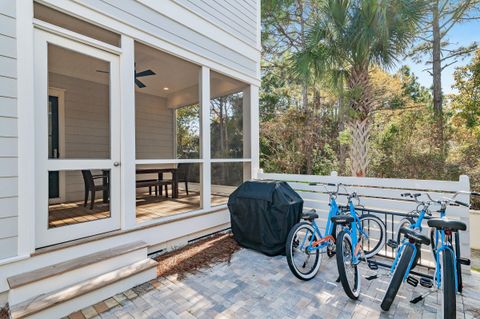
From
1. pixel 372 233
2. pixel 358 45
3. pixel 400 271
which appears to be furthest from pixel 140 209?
pixel 358 45

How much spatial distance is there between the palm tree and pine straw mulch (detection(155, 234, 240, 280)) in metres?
3.39

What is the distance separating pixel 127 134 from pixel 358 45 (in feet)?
15.7

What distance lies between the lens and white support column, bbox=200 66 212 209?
4.14 m

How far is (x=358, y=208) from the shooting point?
3453 mm

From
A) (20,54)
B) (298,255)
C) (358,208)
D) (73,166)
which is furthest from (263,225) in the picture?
(20,54)

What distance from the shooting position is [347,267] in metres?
2.54

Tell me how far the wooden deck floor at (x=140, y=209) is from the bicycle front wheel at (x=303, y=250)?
193cm

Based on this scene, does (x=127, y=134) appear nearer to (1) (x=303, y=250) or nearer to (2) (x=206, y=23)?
(2) (x=206, y=23)

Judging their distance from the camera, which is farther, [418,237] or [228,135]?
[228,135]

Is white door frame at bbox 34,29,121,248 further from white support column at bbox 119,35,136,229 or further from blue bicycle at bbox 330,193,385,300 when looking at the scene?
blue bicycle at bbox 330,193,385,300

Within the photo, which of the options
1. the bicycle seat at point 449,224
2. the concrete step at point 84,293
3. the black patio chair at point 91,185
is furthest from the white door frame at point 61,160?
the bicycle seat at point 449,224

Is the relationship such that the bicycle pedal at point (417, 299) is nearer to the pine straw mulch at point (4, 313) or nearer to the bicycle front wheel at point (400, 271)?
the bicycle front wheel at point (400, 271)

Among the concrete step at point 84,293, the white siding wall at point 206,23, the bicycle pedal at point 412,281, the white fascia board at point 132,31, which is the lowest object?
the concrete step at point 84,293

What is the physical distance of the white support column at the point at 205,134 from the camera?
13.6 feet
